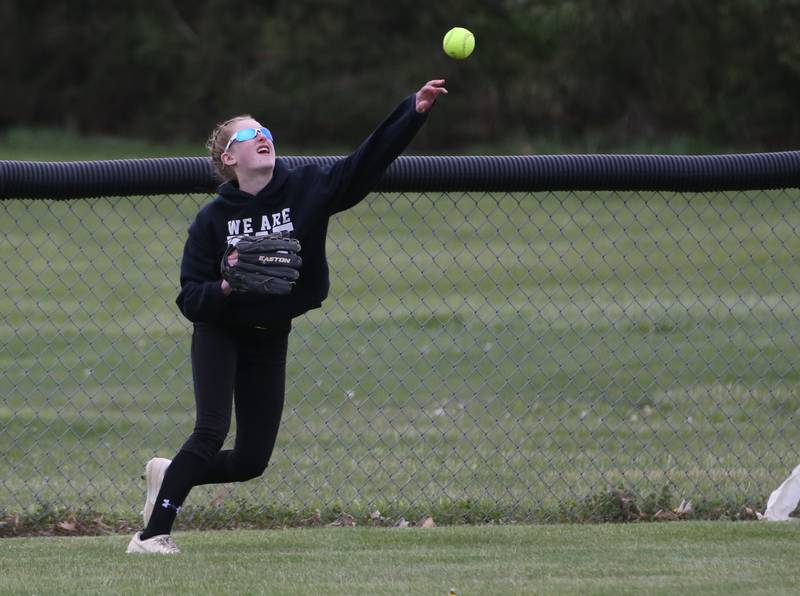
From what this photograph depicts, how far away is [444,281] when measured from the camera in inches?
587

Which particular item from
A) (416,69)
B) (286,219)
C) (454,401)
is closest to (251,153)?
(286,219)

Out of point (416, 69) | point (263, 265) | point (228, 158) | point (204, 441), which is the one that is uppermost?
point (416, 69)

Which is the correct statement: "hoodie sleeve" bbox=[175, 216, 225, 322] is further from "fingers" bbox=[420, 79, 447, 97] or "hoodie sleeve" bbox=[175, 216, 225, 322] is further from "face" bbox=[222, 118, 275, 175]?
"fingers" bbox=[420, 79, 447, 97]

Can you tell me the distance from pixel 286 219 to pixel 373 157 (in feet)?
1.31

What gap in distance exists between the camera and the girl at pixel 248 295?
4914 mm

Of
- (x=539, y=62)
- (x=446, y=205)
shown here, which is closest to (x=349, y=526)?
(x=446, y=205)

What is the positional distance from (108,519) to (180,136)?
94.3 feet

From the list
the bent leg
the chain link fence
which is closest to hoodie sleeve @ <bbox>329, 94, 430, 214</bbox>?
the bent leg

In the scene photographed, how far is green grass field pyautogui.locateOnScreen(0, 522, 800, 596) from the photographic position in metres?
4.51

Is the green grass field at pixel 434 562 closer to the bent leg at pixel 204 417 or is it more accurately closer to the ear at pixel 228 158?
the bent leg at pixel 204 417

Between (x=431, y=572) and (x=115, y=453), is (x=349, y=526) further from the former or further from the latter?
(x=115, y=453)

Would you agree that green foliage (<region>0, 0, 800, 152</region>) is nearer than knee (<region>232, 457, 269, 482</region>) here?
No

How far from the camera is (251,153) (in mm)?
4980

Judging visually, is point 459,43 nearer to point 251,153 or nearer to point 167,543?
point 251,153
